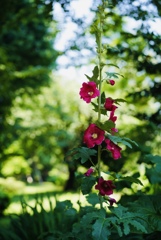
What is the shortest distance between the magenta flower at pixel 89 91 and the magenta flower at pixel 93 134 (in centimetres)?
18

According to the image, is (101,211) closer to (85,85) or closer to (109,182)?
(109,182)

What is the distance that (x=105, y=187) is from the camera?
6.06ft

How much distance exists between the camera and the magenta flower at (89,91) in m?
1.86

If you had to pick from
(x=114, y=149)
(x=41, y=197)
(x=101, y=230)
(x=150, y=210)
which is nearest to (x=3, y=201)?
(x=41, y=197)

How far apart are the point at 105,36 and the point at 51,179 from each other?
25.1 m

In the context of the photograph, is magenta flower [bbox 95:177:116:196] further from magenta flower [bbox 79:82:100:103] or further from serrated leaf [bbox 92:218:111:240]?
magenta flower [bbox 79:82:100:103]

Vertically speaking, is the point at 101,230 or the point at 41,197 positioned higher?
the point at 41,197

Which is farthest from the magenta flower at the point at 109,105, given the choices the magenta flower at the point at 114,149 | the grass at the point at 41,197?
the grass at the point at 41,197

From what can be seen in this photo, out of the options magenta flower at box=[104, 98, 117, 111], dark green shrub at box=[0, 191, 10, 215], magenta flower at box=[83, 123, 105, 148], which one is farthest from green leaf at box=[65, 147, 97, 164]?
dark green shrub at box=[0, 191, 10, 215]

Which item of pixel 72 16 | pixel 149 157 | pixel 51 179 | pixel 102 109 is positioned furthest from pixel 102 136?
pixel 51 179

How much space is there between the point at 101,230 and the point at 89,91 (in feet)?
2.64

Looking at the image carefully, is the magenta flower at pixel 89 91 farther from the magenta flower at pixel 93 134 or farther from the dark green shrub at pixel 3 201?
the dark green shrub at pixel 3 201

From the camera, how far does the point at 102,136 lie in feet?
5.96

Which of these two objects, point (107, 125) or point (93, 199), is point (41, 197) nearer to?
point (93, 199)
